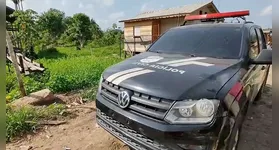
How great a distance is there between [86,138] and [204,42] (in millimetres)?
2220

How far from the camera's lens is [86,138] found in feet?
10.00

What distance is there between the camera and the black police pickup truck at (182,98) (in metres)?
1.70

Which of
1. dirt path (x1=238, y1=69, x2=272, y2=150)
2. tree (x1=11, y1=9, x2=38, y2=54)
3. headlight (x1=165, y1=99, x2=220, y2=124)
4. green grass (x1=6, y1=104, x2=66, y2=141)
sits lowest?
dirt path (x1=238, y1=69, x2=272, y2=150)

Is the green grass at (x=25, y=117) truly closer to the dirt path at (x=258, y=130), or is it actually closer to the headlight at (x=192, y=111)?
the headlight at (x=192, y=111)

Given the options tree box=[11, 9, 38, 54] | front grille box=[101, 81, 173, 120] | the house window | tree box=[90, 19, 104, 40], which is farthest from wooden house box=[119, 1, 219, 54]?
tree box=[90, 19, 104, 40]

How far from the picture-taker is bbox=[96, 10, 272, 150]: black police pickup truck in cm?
170

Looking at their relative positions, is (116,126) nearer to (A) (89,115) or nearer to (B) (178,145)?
(B) (178,145)

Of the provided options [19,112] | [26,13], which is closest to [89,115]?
[19,112]

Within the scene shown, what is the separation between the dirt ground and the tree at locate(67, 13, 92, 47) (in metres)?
25.1

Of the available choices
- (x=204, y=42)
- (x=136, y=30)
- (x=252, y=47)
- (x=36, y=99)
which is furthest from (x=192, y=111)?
(x=136, y=30)

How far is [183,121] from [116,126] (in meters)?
0.83

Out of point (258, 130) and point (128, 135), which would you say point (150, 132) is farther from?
point (258, 130)

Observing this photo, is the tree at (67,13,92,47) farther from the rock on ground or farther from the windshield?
the windshield

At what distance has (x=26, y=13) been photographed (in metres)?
7.57
